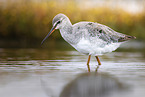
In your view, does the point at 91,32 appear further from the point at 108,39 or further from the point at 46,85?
the point at 46,85

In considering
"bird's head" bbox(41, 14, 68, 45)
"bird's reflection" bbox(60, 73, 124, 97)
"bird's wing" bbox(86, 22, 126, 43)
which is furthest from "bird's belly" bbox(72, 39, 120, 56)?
"bird's reflection" bbox(60, 73, 124, 97)

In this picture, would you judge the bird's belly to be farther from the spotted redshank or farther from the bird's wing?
the bird's wing

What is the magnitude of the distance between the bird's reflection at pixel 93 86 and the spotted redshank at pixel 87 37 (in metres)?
1.70

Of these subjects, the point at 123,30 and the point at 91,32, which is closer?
the point at 91,32

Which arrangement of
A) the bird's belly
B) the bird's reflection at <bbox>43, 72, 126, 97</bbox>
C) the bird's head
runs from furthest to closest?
the bird's head, the bird's belly, the bird's reflection at <bbox>43, 72, 126, 97</bbox>

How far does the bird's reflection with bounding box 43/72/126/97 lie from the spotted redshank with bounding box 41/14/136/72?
170 cm

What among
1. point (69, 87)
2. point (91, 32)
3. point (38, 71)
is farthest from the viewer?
point (91, 32)

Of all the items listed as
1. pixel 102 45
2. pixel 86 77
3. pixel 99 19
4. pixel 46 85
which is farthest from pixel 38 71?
pixel 99 19

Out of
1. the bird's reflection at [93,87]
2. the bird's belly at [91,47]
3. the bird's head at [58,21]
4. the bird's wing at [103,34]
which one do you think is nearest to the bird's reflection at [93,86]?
the bird's reflection at [93,87]

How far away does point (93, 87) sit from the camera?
484cm

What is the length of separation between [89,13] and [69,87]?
17.0m

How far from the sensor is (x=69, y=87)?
485 centimetres

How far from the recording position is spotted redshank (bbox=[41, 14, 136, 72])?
7.70 metres

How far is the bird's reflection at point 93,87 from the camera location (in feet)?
14.3
